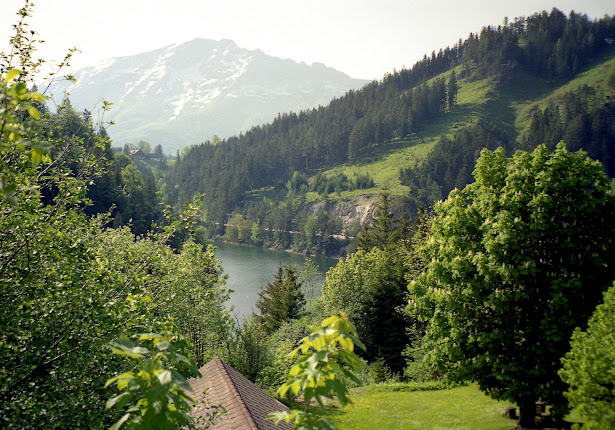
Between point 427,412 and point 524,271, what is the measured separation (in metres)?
11.9

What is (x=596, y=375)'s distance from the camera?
10.9m

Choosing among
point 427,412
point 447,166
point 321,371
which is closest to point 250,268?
point 427,412

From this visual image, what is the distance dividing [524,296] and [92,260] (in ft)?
52.2

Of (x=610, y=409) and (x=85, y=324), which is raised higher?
(x=85, y=324)

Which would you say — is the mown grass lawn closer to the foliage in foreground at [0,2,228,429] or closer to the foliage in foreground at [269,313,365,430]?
the foliage in foreground at [0,2,228,429]

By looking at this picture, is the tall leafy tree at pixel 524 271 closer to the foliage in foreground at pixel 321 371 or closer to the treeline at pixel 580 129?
the foliage in foreground at pixel 321 371

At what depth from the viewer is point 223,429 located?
620 inches

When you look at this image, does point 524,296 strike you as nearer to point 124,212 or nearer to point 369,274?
point 369,274

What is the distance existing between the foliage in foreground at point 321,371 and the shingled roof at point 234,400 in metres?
11.2

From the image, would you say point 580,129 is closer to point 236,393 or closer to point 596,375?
point 596,375

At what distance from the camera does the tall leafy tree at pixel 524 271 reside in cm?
1738

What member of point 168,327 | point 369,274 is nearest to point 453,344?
point 168,327

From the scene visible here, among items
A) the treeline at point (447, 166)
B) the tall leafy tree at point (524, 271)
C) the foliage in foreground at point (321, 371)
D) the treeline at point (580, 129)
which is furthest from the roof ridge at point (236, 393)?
the treeline at point (580, 129)

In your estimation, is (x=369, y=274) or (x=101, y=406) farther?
(x=369, y=274)
